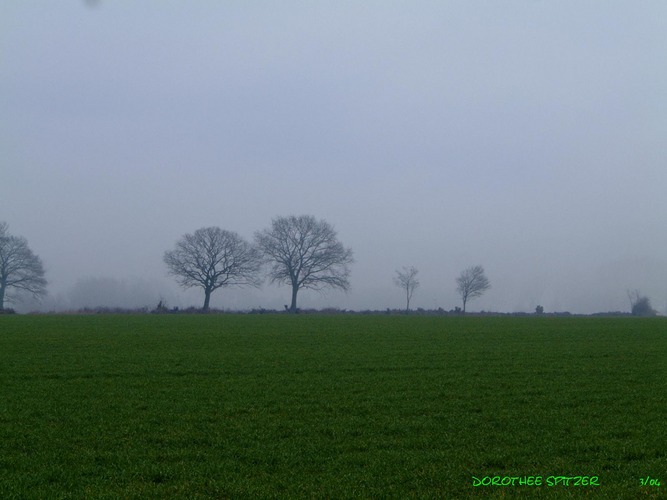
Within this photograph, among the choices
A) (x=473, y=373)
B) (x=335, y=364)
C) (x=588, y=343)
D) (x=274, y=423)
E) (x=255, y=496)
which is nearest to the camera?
(x=255, y=496)

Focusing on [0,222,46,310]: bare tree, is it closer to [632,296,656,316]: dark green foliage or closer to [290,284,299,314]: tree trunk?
[290,284,299,314]: tree trunk

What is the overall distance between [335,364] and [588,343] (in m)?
13.1

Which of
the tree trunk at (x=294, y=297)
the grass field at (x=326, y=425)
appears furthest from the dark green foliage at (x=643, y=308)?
the grass field at (x=326, y=425)

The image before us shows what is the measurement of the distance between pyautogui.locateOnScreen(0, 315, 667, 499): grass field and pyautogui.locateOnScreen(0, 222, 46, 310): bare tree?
7219 cm

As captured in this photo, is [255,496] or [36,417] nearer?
[255,496]

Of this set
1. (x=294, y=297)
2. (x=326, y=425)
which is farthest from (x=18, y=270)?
(x=326, y=425)

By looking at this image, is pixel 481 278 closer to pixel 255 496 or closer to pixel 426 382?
pixel 426 382

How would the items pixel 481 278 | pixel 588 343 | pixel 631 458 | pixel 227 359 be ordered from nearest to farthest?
pixel 631 458 → pixel 227 359 → pixel 588 343 → pixel 481 278

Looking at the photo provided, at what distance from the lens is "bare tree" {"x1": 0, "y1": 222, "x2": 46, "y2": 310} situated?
82.8 m

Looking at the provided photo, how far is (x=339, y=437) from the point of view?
8961 millimetres

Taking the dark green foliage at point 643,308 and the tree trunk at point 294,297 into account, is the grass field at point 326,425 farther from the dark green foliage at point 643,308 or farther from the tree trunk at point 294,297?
the dark green foliage at point 643,308

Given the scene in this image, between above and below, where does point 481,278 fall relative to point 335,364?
above

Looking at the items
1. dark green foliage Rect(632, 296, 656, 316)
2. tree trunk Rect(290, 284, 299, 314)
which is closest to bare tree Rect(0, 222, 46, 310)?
tree trunk Rect(290, 284, 299, 314)

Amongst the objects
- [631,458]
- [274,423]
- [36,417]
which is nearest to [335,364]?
[274,423]
